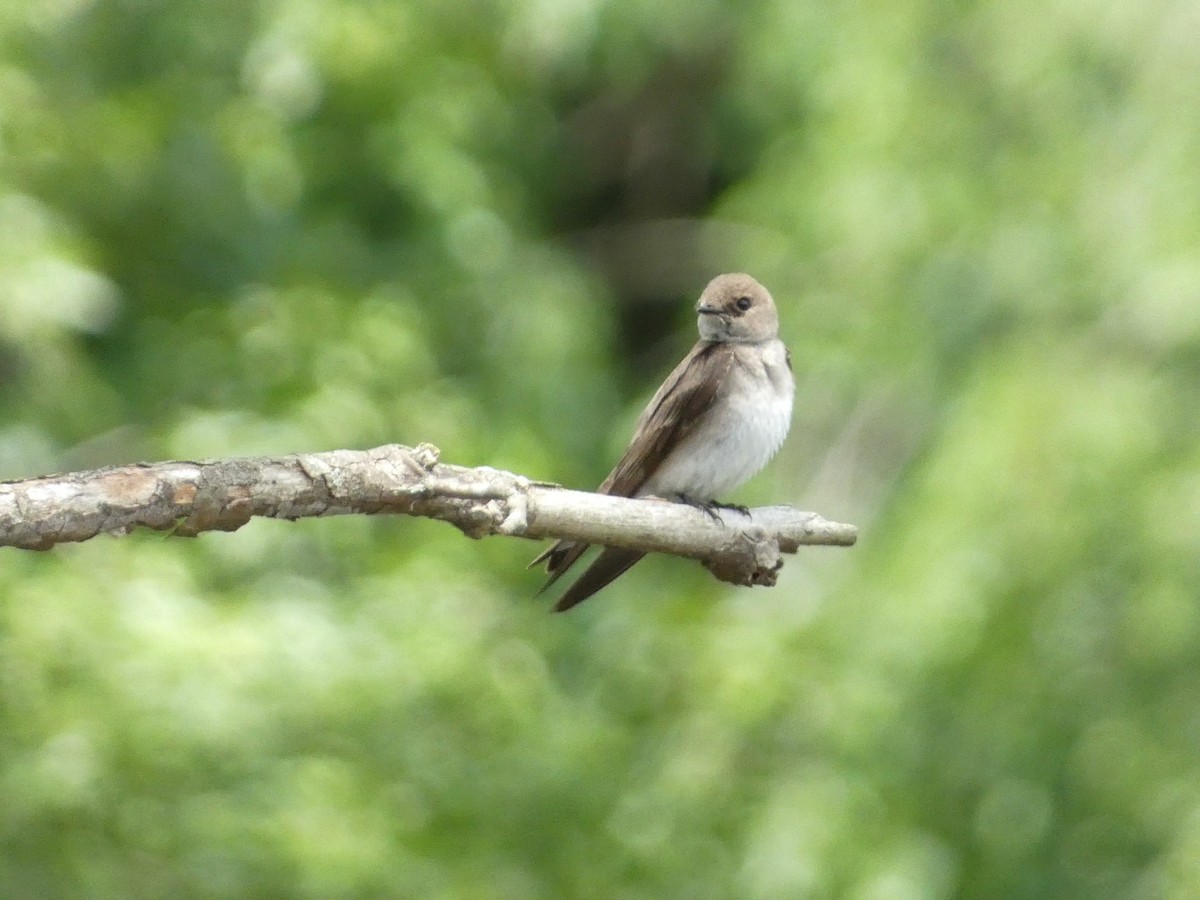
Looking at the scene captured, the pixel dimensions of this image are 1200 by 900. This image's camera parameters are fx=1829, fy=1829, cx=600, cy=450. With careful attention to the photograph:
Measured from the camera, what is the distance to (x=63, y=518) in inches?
118

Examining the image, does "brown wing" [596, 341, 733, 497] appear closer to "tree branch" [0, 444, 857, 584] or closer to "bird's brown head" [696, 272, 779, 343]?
"bird's brown head" [696, 272, 779, 343]

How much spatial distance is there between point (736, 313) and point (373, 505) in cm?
253

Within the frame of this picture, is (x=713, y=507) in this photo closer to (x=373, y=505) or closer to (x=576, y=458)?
(x=373, y=505)

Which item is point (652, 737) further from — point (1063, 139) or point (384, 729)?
point (1063, 139)

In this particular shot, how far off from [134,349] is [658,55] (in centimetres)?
352

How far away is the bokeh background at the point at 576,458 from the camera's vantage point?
6328mm

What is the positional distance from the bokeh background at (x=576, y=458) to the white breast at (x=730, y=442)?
174 cm

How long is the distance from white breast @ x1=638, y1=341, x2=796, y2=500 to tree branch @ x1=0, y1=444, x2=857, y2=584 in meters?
1.13

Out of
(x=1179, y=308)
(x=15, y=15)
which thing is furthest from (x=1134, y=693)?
(x=15, y=15)

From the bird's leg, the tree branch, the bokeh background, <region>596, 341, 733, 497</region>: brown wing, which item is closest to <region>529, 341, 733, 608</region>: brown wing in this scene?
<region>596, 341, 733, 497</region>: brown wing

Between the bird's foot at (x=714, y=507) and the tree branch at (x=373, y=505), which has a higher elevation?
the bird's foot at (x=714, y=507)

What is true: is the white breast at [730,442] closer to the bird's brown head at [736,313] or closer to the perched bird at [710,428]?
the perched bird at [710,428]

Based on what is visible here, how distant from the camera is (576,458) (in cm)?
915

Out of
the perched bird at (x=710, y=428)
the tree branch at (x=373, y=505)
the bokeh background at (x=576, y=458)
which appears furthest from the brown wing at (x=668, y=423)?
the bokeh background at (x=576, y=458)
